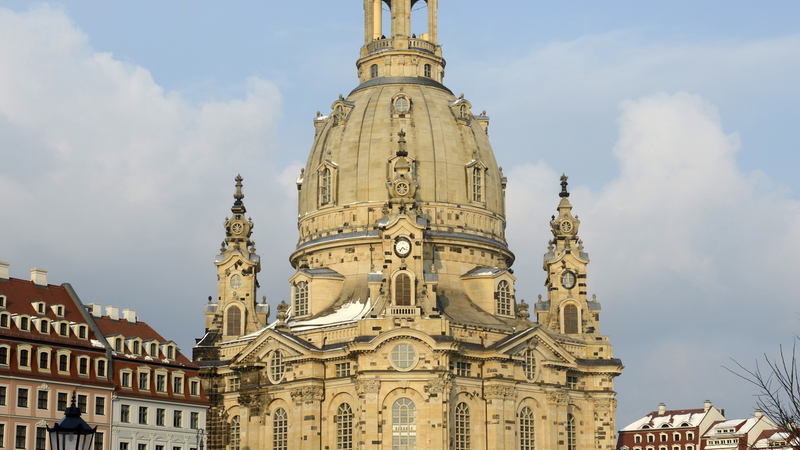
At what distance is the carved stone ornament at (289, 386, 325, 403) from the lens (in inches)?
4075

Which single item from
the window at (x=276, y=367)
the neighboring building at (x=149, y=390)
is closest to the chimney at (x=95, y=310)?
the neighboring building at (x=149, y=390)

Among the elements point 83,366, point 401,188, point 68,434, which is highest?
point 401,188

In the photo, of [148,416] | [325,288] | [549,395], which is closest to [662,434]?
[549,395]

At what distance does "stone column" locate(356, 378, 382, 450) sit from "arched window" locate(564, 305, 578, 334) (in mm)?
26734

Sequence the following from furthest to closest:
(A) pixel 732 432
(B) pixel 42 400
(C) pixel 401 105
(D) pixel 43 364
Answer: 1. (A) pixel 732 432
2. (C) pixel 401 105
3. (D) pixel 43 364
4. (B) pixel 42 400

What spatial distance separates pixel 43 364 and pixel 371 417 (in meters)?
27.3

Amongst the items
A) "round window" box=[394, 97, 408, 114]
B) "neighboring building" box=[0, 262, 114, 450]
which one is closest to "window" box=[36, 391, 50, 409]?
"neighboring building" box=[0, 262, 114, 450]

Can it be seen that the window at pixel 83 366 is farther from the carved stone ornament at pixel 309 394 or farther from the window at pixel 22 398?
the carved stone ornament at pixel 309 394

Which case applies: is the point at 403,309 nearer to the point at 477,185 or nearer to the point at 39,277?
the point at 477,185

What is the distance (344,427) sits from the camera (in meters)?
103

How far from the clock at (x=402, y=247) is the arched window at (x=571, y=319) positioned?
73.1ft

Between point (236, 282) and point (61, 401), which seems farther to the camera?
point (236, 282)

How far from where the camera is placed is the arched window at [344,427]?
101812mm

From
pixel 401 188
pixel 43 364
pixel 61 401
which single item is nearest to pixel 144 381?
pixel 61 401
